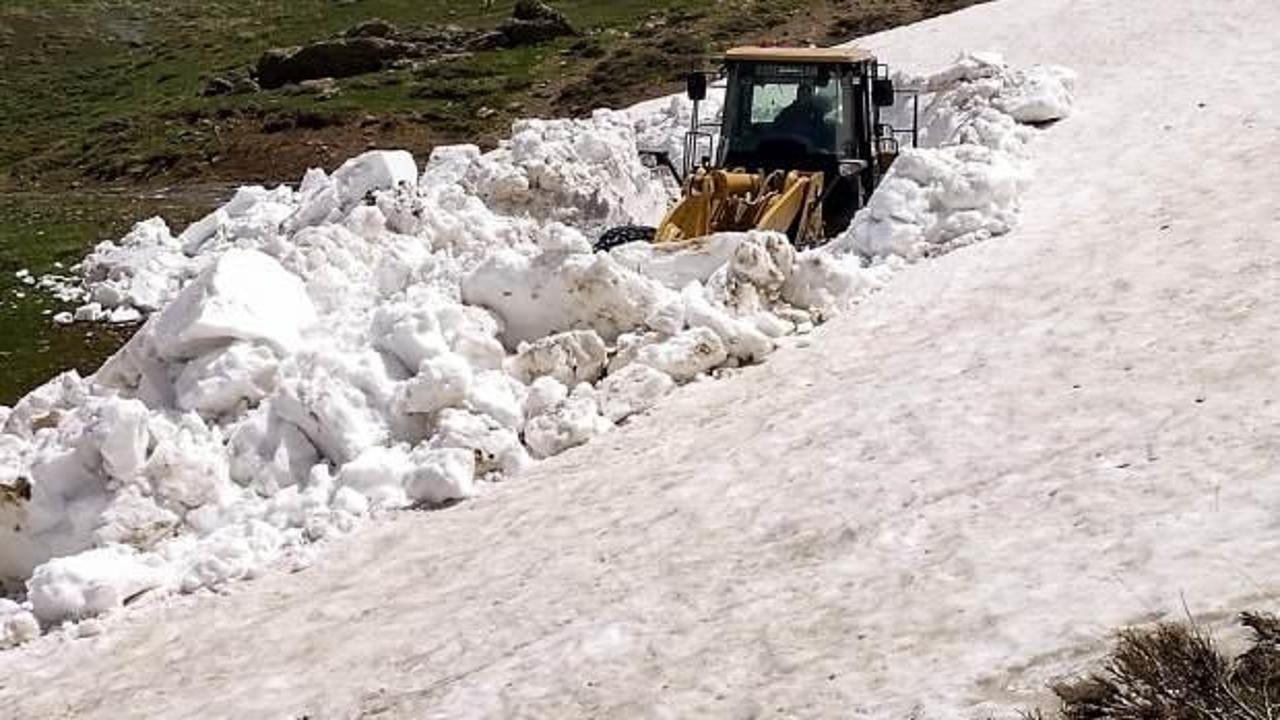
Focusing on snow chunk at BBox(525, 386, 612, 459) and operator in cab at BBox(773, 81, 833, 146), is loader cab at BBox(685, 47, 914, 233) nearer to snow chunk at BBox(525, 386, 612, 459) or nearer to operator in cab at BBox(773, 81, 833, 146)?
operator in cab at BBox(773, 81, 833, 146)

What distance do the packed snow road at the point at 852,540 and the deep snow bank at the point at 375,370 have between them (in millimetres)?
381

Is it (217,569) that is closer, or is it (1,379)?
(217,569)

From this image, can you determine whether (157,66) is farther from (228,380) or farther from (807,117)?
(228,380)

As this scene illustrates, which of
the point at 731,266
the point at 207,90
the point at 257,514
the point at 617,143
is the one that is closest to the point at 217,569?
the point at 257,514

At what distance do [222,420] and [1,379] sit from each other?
656 centimetres

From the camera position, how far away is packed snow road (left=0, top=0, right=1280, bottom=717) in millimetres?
6262

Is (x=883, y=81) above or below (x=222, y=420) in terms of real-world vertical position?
above

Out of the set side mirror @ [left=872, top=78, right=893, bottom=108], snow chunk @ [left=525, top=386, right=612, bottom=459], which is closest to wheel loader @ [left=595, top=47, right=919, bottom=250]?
side mirror @ [left=872, top=78, right=893, bottom=108]

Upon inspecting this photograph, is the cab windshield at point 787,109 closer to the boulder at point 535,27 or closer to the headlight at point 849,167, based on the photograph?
the headlight at point 849,167

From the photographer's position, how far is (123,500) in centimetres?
980

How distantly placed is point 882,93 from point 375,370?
7472 mm

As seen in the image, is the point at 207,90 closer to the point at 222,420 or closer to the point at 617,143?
the point at 617,143

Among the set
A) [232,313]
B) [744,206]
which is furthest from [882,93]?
[232,313]

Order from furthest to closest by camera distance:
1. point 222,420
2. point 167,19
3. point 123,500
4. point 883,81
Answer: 1. point 167,19
2. point 883,81
3. point 222,420
4. point 123,500
